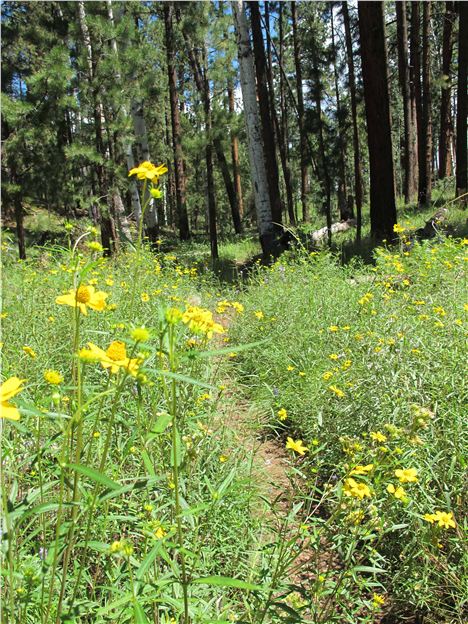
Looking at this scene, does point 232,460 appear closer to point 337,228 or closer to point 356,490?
point 356,490

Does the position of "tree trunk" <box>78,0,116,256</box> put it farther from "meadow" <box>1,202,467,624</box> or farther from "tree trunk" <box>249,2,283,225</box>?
"meadow" <box>1,202,467,624</box>

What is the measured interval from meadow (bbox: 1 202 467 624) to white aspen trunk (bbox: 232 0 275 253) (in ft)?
13.8

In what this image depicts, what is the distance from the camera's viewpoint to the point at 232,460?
2176 mm

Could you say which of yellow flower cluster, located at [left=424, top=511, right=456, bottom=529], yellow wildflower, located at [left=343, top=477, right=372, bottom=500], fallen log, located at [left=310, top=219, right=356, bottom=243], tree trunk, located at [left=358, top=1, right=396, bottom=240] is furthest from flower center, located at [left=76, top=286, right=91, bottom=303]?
fallen log, located at [left=310, top=219, right=356, bottom=243]

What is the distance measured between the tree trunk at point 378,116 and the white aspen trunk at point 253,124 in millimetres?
1827

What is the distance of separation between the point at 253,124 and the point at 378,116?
209 cm

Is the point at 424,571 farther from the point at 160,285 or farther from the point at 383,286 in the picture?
the point at 160,285

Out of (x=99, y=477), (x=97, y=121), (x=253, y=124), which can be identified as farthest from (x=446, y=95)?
(x=99, y=477)

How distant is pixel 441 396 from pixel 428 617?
34.4 inches

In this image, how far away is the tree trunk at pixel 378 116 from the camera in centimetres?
658

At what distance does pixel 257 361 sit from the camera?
3.41 meters

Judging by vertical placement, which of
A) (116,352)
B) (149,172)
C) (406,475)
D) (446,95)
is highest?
(446,95)

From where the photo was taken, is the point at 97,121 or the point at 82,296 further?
the point at 97,121

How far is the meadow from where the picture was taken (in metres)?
0.91
